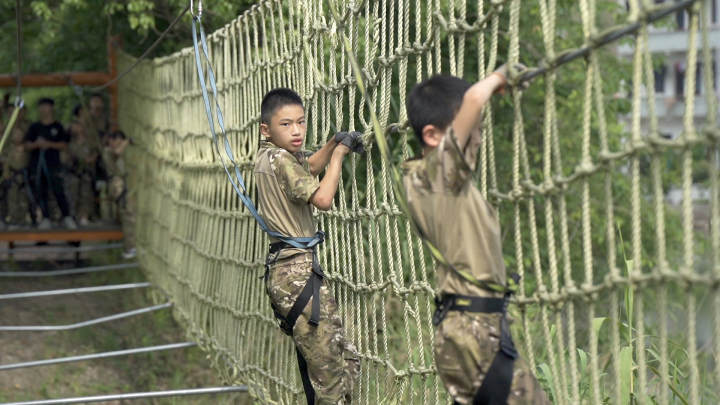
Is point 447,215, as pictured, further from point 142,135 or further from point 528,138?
point 528,138

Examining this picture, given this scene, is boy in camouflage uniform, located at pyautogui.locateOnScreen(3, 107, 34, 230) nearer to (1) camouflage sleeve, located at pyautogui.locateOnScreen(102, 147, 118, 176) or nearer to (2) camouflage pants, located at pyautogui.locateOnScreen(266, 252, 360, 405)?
(1) camouflage sleeve, located at pyautogui.locateOnScreen(102, 147, 118, 176)

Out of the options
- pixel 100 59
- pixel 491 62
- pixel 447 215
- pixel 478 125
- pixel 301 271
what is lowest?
pixel 301 271

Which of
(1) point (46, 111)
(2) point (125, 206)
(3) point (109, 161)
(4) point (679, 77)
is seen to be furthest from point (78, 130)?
(4) point (679, 77)

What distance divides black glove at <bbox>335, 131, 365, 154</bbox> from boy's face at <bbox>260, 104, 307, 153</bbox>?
0.15 meters

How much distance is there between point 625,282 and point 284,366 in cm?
288

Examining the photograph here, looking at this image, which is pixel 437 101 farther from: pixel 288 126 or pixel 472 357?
pixel 288 126

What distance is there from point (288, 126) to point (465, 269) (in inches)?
55.8

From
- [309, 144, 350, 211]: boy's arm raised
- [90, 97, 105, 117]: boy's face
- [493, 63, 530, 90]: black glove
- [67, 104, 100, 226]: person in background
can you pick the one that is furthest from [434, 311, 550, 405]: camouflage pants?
[90, 97, 105, 117]: boy's face

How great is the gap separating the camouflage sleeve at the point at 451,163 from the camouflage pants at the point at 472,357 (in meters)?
0.31

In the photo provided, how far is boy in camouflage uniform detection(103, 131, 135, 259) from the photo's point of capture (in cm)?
917

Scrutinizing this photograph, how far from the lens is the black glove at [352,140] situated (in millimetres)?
3594

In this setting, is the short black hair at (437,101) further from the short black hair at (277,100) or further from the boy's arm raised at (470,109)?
the short black hair at (277,100)

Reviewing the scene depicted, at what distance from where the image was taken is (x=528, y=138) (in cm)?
1003

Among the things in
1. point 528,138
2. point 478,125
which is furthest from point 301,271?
point 528,138
